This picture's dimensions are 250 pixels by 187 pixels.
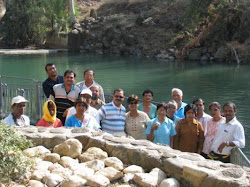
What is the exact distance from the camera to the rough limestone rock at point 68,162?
203 inches

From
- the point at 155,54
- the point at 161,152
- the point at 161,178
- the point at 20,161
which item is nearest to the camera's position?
the point at 20,161

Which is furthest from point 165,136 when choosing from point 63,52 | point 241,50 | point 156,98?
point 63,52

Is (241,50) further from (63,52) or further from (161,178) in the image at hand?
(161,178)

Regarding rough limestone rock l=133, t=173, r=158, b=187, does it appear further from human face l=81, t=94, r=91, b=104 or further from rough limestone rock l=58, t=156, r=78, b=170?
human face l=81, t=94, r=91, b=104

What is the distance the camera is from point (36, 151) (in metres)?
5.42

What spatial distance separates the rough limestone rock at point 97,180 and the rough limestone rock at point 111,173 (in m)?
0.12

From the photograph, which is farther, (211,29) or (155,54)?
(155,54)

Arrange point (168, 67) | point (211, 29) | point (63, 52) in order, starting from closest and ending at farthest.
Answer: point (168, 67) < point (211, 29) < point (63, 52)

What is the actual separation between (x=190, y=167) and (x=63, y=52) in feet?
123

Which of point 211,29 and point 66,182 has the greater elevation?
point 211,29

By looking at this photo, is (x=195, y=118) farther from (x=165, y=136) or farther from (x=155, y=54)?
(x=155, y=54)

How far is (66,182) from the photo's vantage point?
4602 millimetres

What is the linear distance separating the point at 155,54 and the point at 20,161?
32.4 m

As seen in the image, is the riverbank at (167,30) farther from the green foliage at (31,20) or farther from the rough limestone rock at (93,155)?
the rough limestone rock at (93,155)
